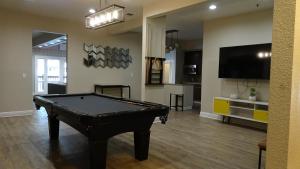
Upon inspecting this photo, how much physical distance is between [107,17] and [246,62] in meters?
3.49

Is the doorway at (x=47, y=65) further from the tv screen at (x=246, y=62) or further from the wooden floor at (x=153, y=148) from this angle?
the tv screen at (x=246, y=62)

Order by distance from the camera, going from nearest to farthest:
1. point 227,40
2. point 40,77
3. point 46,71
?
point 227,40 < point 40,77 < point 46,71

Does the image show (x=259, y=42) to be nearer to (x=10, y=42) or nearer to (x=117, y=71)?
(x=117, y=71)

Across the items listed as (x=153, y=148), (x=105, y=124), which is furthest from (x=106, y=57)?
(x=105, y=124)

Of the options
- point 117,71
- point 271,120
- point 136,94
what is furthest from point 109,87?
point 271,120

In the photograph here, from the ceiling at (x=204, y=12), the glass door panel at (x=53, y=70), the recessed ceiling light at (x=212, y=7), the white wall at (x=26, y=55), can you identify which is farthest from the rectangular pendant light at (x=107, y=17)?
the glass door panel at (x=53, y=70)

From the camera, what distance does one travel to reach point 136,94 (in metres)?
8.73

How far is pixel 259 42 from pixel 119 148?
4082 millimetres

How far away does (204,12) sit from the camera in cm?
550

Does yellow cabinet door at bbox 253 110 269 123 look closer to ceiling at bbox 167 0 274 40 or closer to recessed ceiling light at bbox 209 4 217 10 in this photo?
ceiling at bbox 167 0 274 40

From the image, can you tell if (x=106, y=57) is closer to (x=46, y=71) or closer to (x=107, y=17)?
(x=107, y=17)

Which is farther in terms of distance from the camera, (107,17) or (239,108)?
(239,108)

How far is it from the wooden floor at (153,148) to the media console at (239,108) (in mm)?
381

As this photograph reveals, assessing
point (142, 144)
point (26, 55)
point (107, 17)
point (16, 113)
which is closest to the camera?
point (142, 144)
